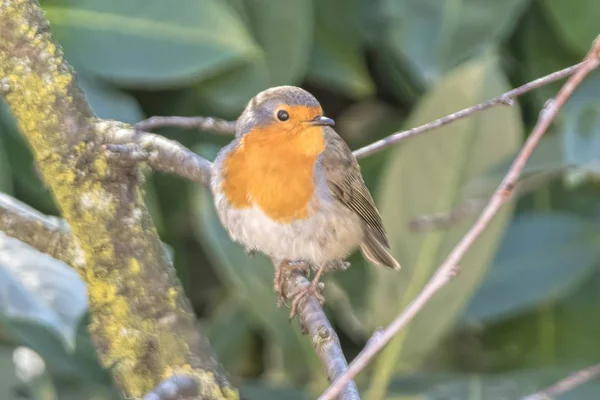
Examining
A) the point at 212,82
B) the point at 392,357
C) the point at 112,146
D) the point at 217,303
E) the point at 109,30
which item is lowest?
the point at 217,303

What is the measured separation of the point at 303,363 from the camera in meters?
2.37

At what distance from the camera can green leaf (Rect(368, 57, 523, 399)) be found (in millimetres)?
2094

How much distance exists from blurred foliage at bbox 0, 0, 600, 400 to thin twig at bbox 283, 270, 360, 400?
2.22ft

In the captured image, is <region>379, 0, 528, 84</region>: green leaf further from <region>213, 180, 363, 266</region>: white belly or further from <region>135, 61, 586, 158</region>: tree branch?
<region>135, 61, 586, 158</region>: tree branch

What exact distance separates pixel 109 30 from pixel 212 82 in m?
0.30

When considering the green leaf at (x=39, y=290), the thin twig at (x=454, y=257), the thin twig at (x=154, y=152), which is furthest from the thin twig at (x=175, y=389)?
the green leaf at (x=39, y=290)

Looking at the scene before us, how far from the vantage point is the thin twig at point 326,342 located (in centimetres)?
102

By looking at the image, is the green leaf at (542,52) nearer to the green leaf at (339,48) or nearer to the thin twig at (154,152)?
the green leaf at (339,48)

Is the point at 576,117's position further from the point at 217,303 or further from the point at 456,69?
the point at 217,303

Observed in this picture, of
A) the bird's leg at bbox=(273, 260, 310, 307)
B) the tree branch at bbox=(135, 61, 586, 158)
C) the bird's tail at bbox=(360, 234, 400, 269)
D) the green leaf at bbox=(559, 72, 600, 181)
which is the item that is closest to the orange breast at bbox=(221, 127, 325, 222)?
the bird's leg at bbox=(273, 260, 310, 307)

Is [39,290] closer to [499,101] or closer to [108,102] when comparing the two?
[108,102]

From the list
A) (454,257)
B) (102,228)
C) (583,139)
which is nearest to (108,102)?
(102,228)

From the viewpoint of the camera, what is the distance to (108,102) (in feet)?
6.93

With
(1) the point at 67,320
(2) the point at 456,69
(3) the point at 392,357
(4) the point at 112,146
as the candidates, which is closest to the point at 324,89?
(2) the point at 456,69
